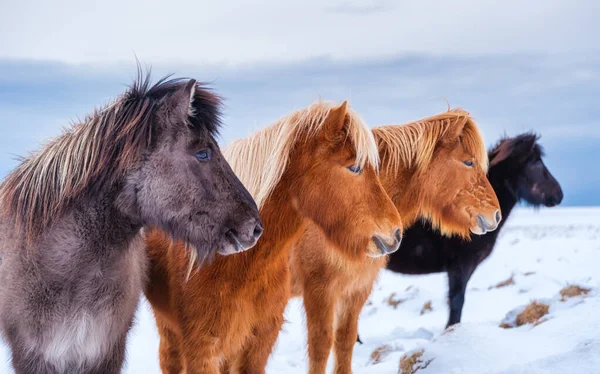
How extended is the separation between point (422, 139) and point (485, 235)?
3210mm

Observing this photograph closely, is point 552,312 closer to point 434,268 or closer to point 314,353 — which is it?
point 434,268

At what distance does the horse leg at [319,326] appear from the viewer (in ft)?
16.7

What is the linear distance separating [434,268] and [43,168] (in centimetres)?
604

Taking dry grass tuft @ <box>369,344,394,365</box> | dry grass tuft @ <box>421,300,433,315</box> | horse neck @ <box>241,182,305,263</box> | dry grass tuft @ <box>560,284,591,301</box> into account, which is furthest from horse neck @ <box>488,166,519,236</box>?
horse neck @ <box>241,182,305,263</box>

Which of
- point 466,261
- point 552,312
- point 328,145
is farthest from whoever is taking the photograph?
point 466,261

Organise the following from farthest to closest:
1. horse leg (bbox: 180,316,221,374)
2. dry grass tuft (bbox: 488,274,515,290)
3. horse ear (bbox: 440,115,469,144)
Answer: dry grass tuft (bbox: 488,274,515,290) < horse ear (bbox: 440,115,469,144) < horse leg (bbox: 180,316,221,374)

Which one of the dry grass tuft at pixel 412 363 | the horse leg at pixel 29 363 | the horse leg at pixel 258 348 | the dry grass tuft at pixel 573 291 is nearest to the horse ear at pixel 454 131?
the dry grass tuft at pixel 412 363

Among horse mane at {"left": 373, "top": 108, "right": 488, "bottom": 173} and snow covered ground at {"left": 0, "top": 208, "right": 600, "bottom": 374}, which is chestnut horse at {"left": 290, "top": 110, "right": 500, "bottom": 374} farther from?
snow covered ground at {"left": 0, "top": 208, "right": 600, "bottom": 374}

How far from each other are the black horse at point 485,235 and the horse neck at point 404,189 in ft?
8.55

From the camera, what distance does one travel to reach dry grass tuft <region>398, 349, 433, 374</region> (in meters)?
5.25

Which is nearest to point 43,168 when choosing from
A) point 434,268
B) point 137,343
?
point 137,343

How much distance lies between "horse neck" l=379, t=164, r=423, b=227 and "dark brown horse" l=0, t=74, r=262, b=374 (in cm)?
238

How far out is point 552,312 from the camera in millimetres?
6773

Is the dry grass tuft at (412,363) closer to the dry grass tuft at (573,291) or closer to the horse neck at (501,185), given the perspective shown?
the dry grass tuft at (573,291)
